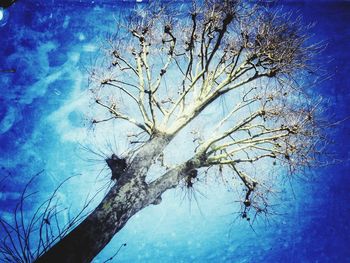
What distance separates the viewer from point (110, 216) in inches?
166

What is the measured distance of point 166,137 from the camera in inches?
236

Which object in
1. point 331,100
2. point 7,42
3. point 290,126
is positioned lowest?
point 290,126

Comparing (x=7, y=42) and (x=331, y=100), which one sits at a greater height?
(x=7, y=42)

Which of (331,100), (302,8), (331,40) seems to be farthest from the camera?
(331,100)

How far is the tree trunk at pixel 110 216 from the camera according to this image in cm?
350

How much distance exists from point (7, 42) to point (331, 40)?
13.2 meters

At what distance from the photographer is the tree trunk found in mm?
3504

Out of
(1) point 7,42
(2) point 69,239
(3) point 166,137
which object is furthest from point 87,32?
(2) point 69,239

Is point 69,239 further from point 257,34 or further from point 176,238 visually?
point 176,238

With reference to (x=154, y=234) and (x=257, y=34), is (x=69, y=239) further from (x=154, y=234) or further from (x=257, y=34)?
(x=154, y=234)

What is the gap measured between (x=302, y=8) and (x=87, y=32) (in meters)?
8.29

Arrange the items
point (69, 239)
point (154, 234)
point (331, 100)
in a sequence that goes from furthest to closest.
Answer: point (154, 234)
point (331, 100)
point (69, 239)

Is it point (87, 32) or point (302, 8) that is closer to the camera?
point (302, 8)

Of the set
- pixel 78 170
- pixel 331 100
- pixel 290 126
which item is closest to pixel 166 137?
pixel 290 126
